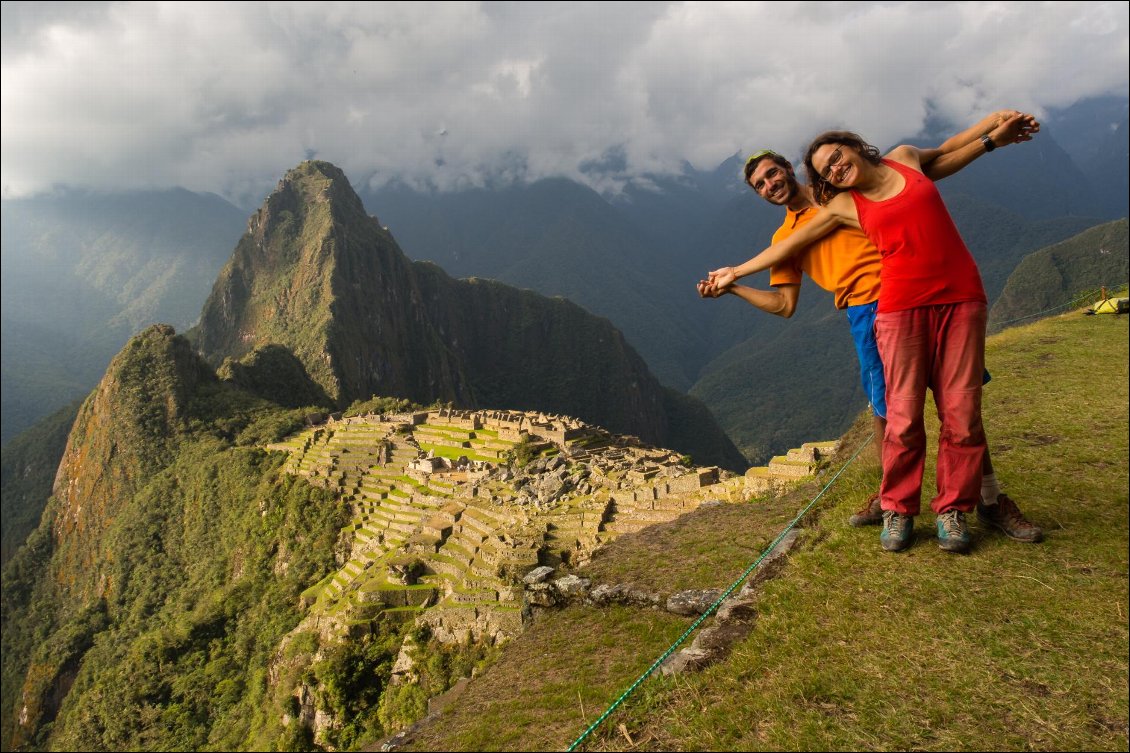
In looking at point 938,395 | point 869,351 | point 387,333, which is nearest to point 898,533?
point 938,395

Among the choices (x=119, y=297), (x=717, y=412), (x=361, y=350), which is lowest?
(x=717, y=412)

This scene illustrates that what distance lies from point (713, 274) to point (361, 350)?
98.7 meters

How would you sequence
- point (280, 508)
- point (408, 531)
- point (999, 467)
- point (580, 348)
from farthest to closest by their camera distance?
point (580, 348)
point (280, 508)
point (408, 531)
point (999, 467)

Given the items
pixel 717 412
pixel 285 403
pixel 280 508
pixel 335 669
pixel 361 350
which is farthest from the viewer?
pixel 717 412

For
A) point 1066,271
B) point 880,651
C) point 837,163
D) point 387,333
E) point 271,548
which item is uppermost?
point 387,333

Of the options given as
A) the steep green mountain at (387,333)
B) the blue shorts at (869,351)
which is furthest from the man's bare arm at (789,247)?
the steep green mountain at (387,333)

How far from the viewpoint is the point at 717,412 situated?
427 feet

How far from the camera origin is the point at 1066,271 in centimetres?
8181

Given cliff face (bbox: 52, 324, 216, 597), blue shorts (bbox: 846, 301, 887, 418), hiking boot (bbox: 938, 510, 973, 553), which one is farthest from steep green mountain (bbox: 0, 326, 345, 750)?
hiking boot (bbox: 938, 510, 973, 553)

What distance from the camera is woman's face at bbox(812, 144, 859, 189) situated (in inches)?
136

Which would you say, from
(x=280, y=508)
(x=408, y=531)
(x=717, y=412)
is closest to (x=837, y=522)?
(x=408, y=531)

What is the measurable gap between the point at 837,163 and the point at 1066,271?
104554mm

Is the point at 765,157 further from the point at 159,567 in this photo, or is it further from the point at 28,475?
the point at 28,475

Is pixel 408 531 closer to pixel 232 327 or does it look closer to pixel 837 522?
pixel 837 522
